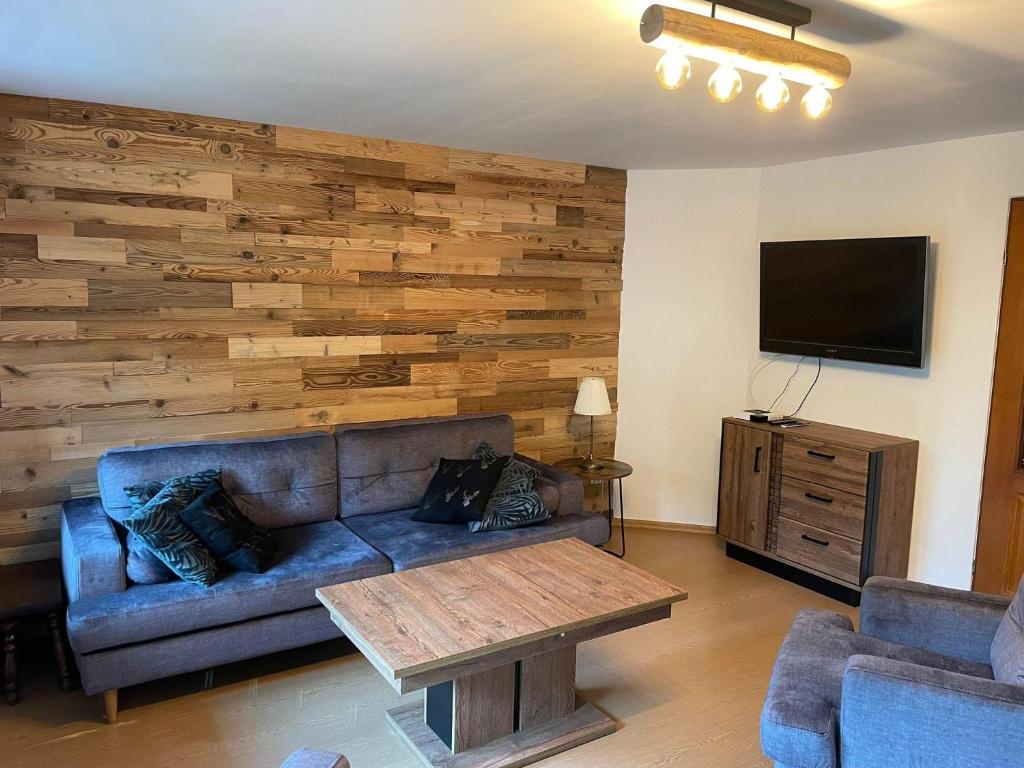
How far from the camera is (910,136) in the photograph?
377 centimetres

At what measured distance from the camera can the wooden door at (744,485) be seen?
4.39 m

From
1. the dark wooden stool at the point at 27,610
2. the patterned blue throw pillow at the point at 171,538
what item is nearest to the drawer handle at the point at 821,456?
the patterned blue throw pillow at the point at 171,538

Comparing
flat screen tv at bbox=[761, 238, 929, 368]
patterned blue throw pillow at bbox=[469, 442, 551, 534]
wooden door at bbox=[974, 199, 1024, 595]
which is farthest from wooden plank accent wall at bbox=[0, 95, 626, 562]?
wooden door at bbox=[974, 199, 1024, 595]

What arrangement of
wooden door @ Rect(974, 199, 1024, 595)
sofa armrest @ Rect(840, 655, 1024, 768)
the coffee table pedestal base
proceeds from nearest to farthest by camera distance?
sofa armrest @ Rect(840, 655, 1024, 768) < the coffee table pedestal base < wooden door @ Rect(974, 199, 1024, 595)

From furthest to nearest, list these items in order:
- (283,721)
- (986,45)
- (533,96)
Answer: (533,96) → (283,721) → (986,45)

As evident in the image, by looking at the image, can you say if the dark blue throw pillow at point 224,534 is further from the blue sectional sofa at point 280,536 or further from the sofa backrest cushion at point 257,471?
the sofa backrest cushion at point 257,471

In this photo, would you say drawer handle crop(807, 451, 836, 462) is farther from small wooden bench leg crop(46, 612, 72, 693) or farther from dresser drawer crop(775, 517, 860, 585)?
small wooden bench leg crop(46, 612, 72, 693)

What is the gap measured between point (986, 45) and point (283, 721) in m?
3.31

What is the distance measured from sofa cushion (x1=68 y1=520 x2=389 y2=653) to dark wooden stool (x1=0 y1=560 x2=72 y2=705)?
288 mm

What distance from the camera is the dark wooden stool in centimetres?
291

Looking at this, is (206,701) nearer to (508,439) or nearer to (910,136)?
(508,439)

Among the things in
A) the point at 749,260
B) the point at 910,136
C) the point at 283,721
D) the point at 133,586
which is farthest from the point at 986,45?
the point at 133,586

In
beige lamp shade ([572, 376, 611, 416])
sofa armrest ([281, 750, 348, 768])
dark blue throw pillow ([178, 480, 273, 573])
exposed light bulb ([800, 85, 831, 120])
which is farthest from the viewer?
beige lamp shade ([572, 376, 611, 416])

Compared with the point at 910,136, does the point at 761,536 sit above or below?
below
